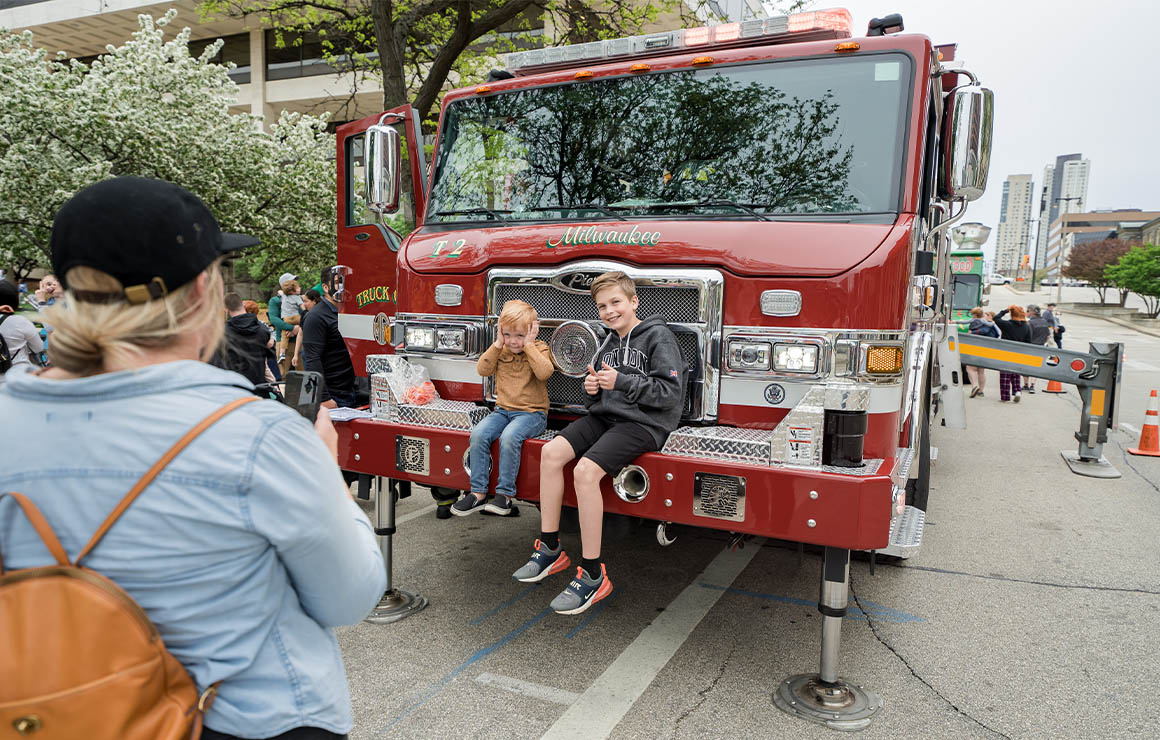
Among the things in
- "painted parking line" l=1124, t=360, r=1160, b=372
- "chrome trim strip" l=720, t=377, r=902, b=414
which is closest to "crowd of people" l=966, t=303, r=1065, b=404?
"painted parking line" l=1124, t=360, r=1160, b=372

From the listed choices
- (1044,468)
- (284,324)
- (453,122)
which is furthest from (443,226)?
(284,324)

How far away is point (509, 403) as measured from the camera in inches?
156

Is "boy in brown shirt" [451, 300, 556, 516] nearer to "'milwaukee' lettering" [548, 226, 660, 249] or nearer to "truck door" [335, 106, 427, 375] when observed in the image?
"'milwaukee' lettering" [548, 226, 660, 249]

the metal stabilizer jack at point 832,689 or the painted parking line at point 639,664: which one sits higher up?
the metal stabilizer jack at point 832,689

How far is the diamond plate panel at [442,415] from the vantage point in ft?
13.0

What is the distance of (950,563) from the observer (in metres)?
5.38

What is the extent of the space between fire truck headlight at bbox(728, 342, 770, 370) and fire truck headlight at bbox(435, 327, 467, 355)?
4.78ft

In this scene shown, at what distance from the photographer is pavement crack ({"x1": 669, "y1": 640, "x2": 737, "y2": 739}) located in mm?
3277

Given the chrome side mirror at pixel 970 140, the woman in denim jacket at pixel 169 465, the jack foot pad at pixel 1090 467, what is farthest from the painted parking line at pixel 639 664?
the jack foot pad at pixel 1090 467

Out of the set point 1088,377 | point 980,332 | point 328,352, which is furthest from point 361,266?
point 980,332

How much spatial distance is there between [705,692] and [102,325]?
9.93 ft

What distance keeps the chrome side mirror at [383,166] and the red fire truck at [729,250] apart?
1 centimetres

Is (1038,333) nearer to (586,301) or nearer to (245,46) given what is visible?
(586,301)

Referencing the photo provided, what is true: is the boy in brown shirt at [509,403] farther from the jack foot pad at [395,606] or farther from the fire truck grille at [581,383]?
the jack foot pad at [395,606]
